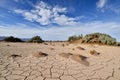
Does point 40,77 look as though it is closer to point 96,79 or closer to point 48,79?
point 48,79

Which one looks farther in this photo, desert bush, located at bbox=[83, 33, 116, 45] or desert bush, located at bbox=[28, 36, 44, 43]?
desert bush, located at bbox=[28, 36, 44, 43]

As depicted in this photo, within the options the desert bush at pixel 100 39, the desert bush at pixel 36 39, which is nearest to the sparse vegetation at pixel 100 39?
the desert bush at pixel 100 39

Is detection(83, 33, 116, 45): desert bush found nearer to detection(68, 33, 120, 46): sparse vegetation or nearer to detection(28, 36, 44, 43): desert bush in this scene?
detection(68, 33, 120, 46): sparse vegetation

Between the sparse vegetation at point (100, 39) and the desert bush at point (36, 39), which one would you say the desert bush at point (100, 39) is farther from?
the desert bush at point (36, 39)

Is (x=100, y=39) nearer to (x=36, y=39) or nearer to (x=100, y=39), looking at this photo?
(x=100, y=39)

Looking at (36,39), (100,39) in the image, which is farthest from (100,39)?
(36,39)

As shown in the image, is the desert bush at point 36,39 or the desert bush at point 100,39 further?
the desert bush at point 36,39

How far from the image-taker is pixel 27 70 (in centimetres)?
337

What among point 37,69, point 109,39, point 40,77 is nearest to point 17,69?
point 37,69

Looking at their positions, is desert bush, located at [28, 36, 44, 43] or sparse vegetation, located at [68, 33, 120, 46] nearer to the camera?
sparse vegetation, located at [68, 33, 120, 46]

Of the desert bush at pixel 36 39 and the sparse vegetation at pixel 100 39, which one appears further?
the desert bush at pixel 36 39

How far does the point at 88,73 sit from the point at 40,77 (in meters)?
1.41

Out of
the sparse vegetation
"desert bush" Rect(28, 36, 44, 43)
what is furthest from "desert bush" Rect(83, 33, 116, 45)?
"desert bush" Rect(28, 36, 44, 43)

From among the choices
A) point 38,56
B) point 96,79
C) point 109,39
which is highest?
point 109,39
